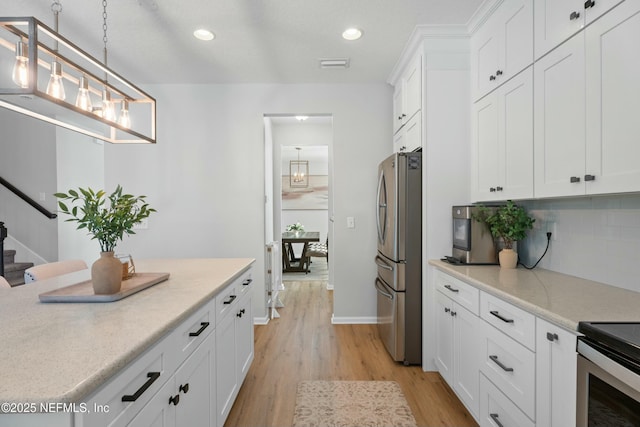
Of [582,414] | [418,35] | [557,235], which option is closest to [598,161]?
[557,235]

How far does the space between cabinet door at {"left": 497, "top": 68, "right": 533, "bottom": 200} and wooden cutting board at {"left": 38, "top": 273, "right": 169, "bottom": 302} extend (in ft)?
6.95

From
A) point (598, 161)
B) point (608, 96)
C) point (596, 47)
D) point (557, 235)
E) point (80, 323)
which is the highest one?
point (596, 47)

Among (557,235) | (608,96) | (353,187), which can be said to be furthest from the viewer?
(353,187)

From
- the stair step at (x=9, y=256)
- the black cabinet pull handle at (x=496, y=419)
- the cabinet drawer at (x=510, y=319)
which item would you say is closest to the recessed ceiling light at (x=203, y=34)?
the cabinet drawer at (x=510, y=319)

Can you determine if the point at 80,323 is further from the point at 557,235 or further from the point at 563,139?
the point at 557,235

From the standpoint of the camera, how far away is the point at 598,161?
4.48 ft

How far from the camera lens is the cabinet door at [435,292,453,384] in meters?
2.15

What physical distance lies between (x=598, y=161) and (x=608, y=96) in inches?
10.4

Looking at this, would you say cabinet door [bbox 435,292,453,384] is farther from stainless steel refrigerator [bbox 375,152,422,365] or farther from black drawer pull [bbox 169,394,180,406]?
black drawer pull [bbox 169,394,180,406]

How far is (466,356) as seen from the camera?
1903mm

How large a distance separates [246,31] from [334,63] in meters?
0.89

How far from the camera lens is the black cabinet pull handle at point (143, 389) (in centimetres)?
85

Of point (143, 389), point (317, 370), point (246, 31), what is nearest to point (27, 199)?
point (246, 31)

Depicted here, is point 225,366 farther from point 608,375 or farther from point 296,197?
point 296,197
